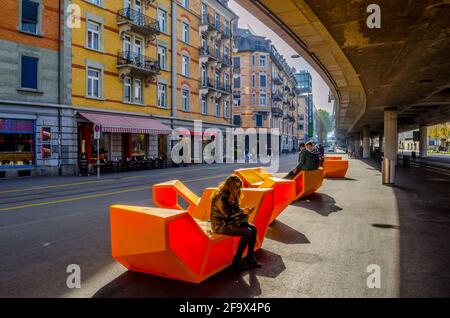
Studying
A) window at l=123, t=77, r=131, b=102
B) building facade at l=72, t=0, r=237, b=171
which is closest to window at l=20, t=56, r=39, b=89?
building facade at l=72, t=0, r=237, b=171

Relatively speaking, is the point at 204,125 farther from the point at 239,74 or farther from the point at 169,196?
the point at 169,196

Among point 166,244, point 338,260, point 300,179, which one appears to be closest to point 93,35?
point 300,179

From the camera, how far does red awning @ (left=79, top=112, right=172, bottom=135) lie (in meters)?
22.0

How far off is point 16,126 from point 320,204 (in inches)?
670

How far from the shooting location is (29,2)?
64.2ft

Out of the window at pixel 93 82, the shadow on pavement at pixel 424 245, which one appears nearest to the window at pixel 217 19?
the window at pixel 93 82

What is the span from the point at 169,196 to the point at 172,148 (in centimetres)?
2352

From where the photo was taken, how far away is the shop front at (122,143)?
73.5 feet

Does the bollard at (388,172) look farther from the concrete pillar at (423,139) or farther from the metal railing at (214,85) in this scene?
the concrete pillar at (423,139)

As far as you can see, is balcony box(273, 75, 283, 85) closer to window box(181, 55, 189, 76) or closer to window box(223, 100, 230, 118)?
window box(223, 100, 230, 118)

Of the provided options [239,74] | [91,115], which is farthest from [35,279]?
[239,74]

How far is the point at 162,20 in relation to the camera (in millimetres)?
29719

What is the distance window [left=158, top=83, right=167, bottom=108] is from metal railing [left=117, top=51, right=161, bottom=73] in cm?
221
